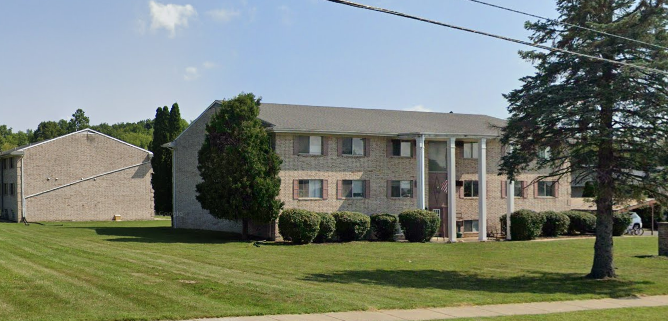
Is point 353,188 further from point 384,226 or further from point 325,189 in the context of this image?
point 384,226

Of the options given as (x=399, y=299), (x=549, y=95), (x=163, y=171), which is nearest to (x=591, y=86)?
(x=549, y=95)

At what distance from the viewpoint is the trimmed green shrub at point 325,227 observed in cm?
3331

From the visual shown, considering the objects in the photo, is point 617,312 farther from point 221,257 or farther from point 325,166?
point 325,166

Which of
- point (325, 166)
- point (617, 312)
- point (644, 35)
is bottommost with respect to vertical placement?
point (617, 312)

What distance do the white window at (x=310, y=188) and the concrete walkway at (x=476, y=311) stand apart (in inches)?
816

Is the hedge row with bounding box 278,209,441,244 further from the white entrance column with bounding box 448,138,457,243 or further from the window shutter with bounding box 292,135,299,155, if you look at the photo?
the window shutter with bounding box 292,135,299,155

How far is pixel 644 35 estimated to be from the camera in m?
20.8

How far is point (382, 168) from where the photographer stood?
127 ft

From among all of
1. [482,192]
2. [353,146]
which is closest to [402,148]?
[353,146]

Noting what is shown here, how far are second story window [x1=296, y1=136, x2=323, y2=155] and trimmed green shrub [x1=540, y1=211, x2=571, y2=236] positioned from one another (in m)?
13.8

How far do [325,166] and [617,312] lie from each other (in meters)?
22.8

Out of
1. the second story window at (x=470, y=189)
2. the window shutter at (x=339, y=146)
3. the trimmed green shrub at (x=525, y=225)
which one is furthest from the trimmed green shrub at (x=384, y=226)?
the second story window at (x=470, y=189)

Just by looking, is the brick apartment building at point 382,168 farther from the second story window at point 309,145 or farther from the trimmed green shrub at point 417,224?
the trimmed green shrub at point 417,224

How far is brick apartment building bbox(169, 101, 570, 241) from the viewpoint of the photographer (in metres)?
36.5
